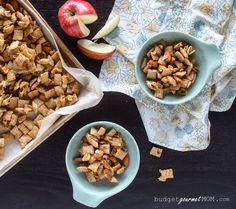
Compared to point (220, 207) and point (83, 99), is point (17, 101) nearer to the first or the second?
point (83, 99)

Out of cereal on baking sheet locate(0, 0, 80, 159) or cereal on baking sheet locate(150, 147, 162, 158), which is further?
cereal on baking sheet locate(150, 147, 162, 158)

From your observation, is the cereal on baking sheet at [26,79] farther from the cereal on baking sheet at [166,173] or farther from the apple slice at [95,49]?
the cereal on baking sheet at [166,173]

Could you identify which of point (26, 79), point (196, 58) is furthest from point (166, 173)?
point (26, 79)

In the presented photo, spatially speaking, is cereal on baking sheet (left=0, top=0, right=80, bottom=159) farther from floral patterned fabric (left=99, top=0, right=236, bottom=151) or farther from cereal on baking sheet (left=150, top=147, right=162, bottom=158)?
cereal on baking sheet (left=150, top=147, right=162, bottom=158)

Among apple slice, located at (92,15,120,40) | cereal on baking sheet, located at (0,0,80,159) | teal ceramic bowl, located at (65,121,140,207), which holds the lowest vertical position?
teal ceramic bowl, located at (65,121,140,207)

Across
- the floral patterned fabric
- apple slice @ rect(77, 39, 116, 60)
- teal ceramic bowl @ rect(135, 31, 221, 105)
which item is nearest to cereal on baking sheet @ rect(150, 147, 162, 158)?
the floral patterned fabric

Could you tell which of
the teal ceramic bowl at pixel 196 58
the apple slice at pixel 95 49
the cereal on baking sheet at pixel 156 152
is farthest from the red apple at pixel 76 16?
the cereal on baking sheet at pixel 156 152
